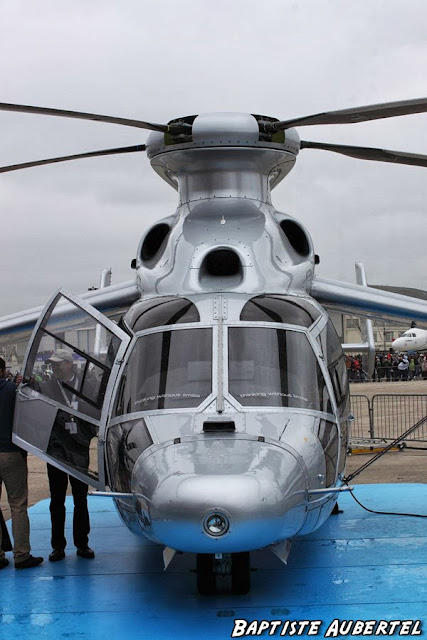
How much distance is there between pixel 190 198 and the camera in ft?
29.0

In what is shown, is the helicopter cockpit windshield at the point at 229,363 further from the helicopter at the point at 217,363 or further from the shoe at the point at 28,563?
the shoe at the point at 28,563

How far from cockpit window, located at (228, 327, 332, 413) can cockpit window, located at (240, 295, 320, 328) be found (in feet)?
0.42

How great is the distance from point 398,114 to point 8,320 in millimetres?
4626

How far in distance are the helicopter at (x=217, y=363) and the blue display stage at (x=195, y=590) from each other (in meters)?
0.43

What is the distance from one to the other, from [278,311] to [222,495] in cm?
222

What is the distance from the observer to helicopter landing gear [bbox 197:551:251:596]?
6555 mm

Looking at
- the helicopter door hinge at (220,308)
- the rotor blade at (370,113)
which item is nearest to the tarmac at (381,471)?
the helicopter door hinge at (220,308)

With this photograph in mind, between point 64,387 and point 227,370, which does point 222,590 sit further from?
point 64,387

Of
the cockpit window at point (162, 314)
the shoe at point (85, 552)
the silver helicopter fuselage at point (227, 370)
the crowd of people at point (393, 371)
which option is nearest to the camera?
the silver helicopter fuselage at point (227, 370)

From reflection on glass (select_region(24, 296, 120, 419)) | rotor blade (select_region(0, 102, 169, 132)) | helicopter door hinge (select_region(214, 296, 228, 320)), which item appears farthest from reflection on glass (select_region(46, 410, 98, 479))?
rotor blade (select_region(0, 102, 169, 132))

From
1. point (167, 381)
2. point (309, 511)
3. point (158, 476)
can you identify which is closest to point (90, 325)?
point (167, 381)

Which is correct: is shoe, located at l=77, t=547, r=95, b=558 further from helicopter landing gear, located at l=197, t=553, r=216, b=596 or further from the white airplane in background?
the white airplane in background

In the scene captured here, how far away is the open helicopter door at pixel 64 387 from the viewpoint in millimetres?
7379

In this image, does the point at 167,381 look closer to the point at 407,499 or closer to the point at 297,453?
the point at 297,453
